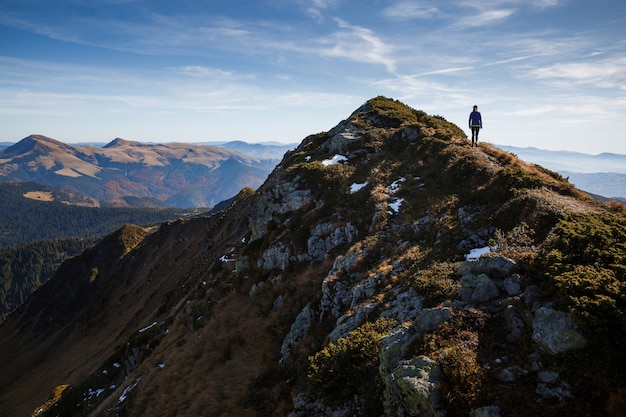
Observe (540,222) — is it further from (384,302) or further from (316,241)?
(316,241)

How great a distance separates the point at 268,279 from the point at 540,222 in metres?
21.4

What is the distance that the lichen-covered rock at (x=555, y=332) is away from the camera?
957 centimetres

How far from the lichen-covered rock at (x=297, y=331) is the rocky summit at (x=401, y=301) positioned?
4.6 inches

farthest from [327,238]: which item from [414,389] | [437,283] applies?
[414,389]

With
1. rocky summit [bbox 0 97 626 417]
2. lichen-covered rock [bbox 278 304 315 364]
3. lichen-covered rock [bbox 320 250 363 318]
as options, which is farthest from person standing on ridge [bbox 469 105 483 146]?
lichen-covered rock [bbox 278 304 315 364]

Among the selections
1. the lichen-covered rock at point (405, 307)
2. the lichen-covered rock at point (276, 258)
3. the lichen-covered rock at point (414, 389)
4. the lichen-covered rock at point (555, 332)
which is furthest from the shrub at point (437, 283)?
the lichen-covered rock at point (276, 258)

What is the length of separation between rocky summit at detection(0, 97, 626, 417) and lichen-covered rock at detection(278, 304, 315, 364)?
12cm

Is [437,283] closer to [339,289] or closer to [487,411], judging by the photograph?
[487,411]

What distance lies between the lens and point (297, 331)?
67.9 ft

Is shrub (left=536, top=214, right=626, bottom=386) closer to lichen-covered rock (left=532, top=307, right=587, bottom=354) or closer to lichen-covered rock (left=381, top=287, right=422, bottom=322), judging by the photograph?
lichen-covered rock (left=532, top=307, right=587, bottom=354)

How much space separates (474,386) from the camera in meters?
9.57

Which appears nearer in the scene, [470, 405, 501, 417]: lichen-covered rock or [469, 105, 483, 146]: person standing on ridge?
[470, 405, 501, 417]: lichen-covered rock

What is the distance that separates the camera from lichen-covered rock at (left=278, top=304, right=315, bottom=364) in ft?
66.3

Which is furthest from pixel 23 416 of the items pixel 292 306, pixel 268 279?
pixel 292 306
